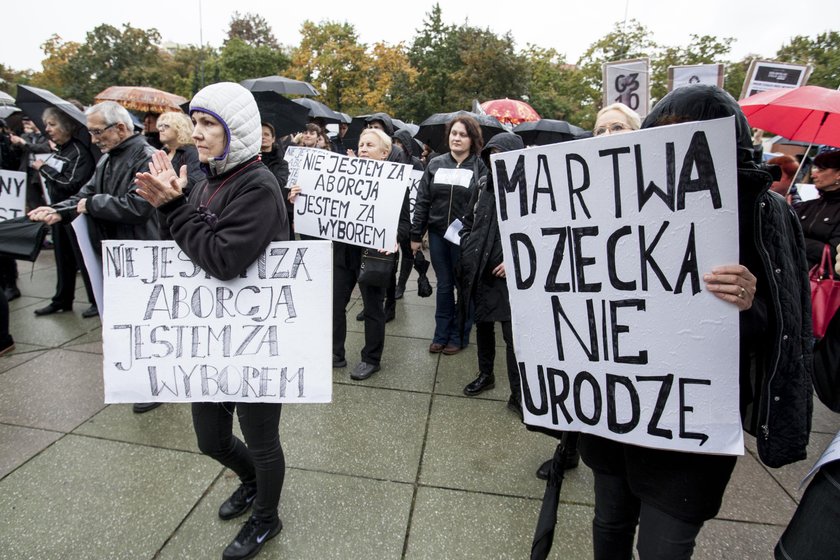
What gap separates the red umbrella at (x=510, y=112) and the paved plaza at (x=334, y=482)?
26.5ft

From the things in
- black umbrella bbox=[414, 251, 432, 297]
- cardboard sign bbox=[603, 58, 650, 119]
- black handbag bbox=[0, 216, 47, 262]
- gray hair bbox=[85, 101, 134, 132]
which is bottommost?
black umbrella bbox=[414, 251, 432, 297]

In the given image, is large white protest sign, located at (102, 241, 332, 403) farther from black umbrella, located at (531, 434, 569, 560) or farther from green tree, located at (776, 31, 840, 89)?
green tree, located at (776, 31, 840, 89)

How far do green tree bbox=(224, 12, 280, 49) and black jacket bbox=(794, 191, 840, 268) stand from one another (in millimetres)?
69695

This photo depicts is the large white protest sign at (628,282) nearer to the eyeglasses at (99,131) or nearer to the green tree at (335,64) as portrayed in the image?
the eyeglasses at (99,131)

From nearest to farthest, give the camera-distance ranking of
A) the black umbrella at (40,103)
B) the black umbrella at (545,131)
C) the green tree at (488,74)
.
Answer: the black umbrella at (40,103)
the black umbrella at (545,131)
the green tree at (488,74)

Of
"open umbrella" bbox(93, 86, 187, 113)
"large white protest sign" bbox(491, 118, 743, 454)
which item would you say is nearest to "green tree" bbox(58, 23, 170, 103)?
"open umbrella" bbox(93, 86, 187, 113)

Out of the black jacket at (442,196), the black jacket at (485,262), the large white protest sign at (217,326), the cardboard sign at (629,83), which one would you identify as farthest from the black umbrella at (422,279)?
the large white protest sign at (217,326)

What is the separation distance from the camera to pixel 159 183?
5.72 feet

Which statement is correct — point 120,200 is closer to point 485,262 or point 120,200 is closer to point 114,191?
point 114,191

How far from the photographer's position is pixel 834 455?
1214 millimetres

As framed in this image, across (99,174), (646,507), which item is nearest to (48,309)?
(99,174)

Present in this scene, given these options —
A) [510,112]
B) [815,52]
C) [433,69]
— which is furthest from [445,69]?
[510,112]

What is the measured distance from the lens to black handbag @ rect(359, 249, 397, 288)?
3688mm

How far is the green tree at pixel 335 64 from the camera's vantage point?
3409 centimetres
